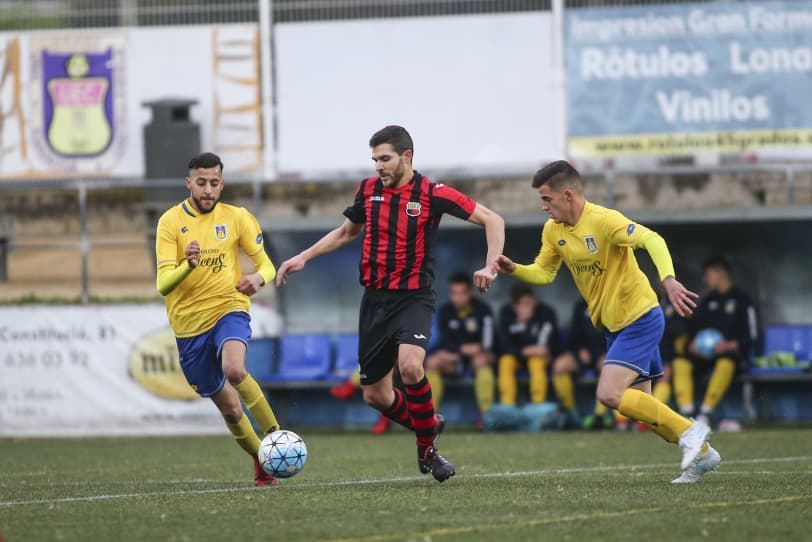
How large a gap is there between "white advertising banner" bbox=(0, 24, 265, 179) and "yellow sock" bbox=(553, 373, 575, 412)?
629 cm

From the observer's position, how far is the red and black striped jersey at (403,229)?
898 cm

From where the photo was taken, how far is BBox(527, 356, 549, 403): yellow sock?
16.6m

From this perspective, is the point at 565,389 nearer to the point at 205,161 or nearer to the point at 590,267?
the point at 590,267

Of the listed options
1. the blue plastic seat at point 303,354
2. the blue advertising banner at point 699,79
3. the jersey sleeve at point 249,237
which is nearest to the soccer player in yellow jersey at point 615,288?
the jersey sleeve at point 249,237

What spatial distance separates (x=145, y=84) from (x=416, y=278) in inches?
472

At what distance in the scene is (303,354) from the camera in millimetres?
17750

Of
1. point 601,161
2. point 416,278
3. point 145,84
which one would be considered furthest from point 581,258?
point 145,84

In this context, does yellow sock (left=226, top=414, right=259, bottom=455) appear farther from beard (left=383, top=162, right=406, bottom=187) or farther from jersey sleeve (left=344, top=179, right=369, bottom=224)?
beard (left=383, top=162, right=406, bottom=187)

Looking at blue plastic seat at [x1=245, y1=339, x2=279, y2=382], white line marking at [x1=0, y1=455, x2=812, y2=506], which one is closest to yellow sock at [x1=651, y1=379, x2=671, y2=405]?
blue plastic seat at [x1=245, y1=339, x2=279, y2=382]

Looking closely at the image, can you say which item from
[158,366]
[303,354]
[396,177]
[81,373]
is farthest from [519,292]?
[396,177]

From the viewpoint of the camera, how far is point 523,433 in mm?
16203

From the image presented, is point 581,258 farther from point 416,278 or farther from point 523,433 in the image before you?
point 523,433

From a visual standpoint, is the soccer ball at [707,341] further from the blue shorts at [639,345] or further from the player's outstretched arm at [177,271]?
the player's outstretched arm at [177,271]

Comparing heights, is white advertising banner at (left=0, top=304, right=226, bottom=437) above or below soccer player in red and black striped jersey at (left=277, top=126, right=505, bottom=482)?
below
